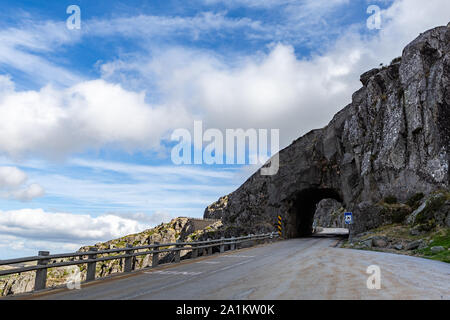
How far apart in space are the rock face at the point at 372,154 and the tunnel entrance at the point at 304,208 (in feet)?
0.46

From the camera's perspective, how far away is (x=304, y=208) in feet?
173

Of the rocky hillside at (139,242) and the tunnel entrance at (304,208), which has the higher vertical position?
the tunnel entrance at (304,208)

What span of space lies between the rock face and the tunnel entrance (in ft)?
0.46

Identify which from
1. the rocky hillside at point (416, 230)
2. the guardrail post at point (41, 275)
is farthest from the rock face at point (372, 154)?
the guardrail post at point (41, 275)

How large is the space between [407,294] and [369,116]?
36.1 m

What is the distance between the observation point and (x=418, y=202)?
94.3ft

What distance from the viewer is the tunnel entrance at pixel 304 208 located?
48.2 metres

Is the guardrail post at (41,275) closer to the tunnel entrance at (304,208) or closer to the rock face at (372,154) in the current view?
the rock face at (372,154)

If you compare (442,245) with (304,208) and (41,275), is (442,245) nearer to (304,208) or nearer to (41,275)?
(41,275)

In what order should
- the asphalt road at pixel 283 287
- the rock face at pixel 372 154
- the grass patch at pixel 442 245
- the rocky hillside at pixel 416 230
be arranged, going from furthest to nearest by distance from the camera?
1. the rock face at pixel 372 154
2. the rocky hillside at pixel 416 230
3. the grass patch at pixel 442 245
4. the asphalt road at pixel 283 287

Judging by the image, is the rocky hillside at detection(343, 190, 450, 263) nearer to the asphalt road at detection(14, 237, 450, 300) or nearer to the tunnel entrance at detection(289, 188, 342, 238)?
the asphalt road at detection(14, 237, 450, 300)

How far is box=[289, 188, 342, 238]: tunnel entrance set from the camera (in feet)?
158

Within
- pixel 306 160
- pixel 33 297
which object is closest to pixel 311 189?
pixel 306 160
